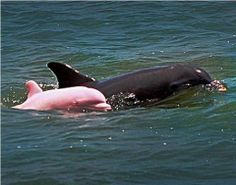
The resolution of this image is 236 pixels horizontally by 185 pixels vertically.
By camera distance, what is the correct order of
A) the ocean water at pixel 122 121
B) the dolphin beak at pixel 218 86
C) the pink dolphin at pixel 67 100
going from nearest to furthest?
the ocean water at pixel 122 121 < the pink dolphin at pixel 67 100 < the dolphin beak at pixel 218 86

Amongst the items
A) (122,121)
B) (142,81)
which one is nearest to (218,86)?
(142,81)

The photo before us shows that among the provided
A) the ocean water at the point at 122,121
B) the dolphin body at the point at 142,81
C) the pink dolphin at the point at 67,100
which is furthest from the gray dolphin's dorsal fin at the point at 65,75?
the ocean water at the point at 122,121

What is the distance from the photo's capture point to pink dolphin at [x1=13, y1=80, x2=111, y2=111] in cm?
1000

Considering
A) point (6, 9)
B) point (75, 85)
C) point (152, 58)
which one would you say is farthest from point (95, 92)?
point (6, 9)

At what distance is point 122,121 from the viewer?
9.49m

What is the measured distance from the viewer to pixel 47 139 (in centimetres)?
A: 865

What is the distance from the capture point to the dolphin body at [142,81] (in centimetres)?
1056

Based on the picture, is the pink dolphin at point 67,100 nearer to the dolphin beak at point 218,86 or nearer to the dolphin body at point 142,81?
the dolphin body at point 142,81

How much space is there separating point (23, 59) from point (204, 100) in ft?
20.2

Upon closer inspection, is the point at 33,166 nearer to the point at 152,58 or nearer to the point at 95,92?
the point at 95,92

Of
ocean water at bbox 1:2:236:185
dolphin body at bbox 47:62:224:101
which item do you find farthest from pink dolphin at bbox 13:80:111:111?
dolphin body at bbox 47:62:224:101

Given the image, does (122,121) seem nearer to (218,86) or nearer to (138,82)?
(138,82)

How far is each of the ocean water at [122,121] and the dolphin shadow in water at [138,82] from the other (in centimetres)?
21

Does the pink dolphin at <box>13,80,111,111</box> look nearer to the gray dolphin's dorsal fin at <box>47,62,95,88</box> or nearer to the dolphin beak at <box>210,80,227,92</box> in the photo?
the gray dolphin's dorsal fin at <box>47,62,95,88</box>
